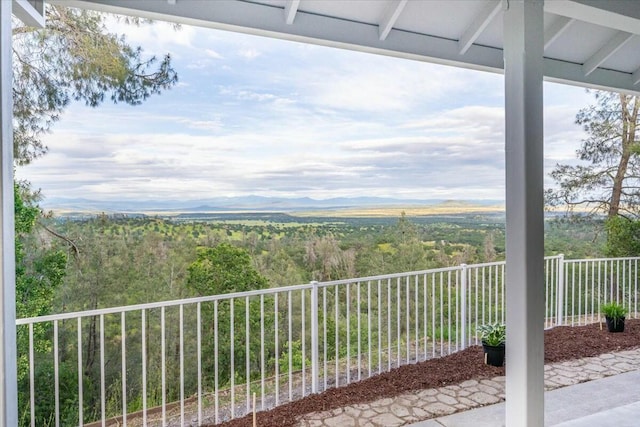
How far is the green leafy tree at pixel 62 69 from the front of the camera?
389 centimetres

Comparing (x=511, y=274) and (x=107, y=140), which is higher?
(x=107, y=140)

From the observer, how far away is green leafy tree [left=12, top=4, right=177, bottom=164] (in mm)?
3893

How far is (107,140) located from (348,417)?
3.95 meters

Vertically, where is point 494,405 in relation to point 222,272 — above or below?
below

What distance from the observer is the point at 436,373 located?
12.2ft

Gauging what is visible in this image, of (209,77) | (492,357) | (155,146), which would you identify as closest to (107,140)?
(155,146)

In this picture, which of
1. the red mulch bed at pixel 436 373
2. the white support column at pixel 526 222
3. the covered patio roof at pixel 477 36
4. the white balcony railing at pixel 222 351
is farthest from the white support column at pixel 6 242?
the white support column at pixel 526 222

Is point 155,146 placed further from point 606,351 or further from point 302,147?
point 606,351

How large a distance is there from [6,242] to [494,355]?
392 centimetres

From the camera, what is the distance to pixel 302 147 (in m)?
5.83

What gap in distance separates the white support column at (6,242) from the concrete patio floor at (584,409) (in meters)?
2.27

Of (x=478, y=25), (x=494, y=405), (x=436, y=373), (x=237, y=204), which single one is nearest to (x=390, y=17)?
(x=478, y=25)

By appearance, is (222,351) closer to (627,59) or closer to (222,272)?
(222,272)

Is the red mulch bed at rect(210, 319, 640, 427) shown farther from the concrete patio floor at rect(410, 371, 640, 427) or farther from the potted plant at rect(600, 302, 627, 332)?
the concrete patio floor at rect(410, 371, 640, 427)
